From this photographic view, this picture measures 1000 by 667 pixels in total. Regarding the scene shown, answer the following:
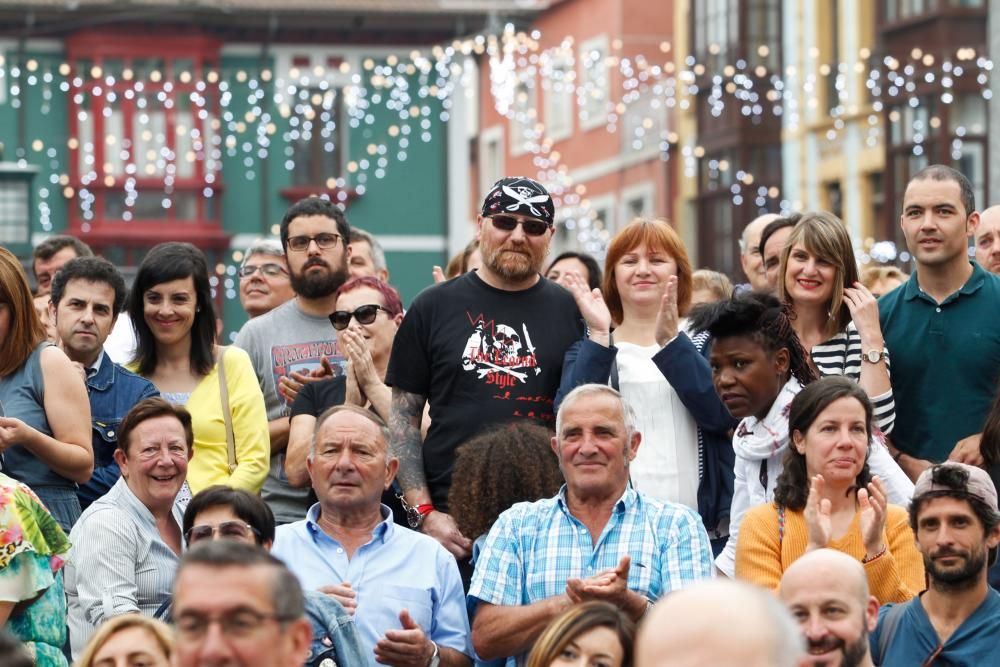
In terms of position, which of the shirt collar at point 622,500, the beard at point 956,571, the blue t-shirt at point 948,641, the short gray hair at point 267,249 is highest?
the short gray hair at point 267,249

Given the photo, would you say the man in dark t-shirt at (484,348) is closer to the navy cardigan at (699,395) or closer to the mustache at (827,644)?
the navy cardigan at (699,395)

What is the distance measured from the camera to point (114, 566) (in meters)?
7.93

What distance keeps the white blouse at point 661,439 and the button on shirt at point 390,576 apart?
0.99 m

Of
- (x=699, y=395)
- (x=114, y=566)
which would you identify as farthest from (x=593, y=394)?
(x=114, y=566)

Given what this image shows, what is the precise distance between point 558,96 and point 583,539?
31.1 meters

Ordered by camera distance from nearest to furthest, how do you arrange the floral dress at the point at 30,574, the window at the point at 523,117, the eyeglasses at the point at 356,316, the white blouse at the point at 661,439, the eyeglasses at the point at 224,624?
the eyeglasses at the point at 224,624
the floral dress at the point at 30,574
the white blouse at the point at 661,439
the eyeglasses at the point at 356,316
the window at the point at 523,117

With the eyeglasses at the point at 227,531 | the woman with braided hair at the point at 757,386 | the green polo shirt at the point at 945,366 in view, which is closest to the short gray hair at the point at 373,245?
the woman with braided hair at the point at 757,386

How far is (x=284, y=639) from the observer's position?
520cm

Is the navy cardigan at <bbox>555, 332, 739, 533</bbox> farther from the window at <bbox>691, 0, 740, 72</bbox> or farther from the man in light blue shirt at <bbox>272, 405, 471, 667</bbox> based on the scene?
the window at <bbox>691, 0, 740, 72</bbox>

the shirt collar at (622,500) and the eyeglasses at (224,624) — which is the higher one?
the shirt collar at (622,500)

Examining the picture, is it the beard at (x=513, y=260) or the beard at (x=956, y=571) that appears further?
the beard at (x=513, y=260)

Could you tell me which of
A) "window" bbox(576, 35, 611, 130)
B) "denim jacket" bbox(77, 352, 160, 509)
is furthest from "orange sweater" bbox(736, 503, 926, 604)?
"window" bbox(576, 35, 611, 130)

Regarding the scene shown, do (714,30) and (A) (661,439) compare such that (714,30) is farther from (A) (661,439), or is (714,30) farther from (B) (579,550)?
(B) (579,550)

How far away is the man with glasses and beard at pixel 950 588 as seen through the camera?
24.3 feet
